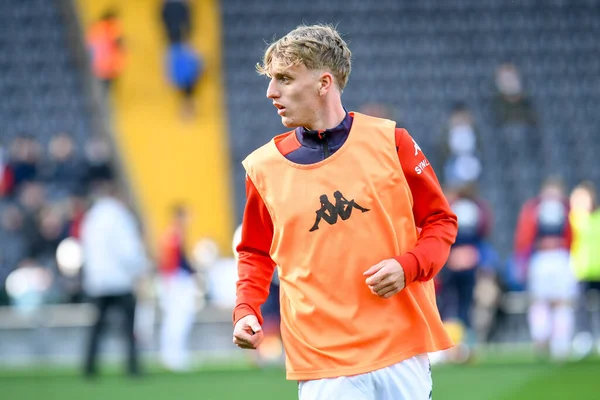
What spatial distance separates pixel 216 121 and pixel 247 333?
1781 centimetres

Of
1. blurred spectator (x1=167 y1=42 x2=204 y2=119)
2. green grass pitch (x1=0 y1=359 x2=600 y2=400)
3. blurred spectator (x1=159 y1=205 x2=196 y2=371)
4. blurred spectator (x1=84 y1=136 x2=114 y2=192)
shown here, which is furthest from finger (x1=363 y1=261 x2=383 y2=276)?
blurred spectator (x1=167 y1=42 x2=204 y2=119)

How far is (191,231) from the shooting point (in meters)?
20.5

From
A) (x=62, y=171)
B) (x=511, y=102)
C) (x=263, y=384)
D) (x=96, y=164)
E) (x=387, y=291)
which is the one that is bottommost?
(x=263, y=384)

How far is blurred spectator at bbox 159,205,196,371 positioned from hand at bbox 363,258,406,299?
10519 millimetres

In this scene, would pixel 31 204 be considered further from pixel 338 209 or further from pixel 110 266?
pixel 338 209

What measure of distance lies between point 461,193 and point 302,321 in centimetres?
939

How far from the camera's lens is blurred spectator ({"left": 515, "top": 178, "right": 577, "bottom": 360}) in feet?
44.9

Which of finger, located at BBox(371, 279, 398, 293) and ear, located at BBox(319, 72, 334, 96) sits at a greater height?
ear, located at BBox(319, 72, 334, 96)

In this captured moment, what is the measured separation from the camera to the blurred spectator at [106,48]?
21.7 m

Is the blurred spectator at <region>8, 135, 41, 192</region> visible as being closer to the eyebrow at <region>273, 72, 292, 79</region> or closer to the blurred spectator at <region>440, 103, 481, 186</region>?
the blurred spectator at <region>440, 103, 481, 186</region>

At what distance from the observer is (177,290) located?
583 inches

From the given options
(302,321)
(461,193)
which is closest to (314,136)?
(302,321)

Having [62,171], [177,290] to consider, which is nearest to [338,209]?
[177,290]

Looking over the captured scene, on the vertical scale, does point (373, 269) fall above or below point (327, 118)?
below
